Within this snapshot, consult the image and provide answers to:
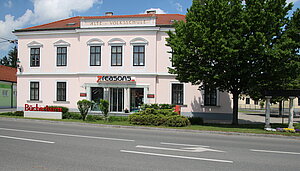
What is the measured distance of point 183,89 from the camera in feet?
76.9

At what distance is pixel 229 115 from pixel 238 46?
1018 cm

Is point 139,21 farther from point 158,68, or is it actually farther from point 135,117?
point 135,117

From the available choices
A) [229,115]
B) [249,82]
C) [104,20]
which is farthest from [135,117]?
[104,20]

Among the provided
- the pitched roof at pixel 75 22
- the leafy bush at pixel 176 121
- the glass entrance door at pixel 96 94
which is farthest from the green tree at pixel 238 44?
the glass entrance door at pixel 96 94

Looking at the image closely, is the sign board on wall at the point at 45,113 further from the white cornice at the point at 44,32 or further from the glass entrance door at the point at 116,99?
the white cornice at the point at 44,32

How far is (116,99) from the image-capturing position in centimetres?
2417

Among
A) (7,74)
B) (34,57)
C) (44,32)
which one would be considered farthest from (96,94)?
(7,74)

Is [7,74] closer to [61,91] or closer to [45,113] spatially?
[61,91]

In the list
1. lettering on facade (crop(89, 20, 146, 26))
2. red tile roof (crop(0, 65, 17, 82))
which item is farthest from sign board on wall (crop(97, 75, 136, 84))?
red tile roof (crop(0, 65, 17, 82))

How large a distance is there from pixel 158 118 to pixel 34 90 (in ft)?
54.2

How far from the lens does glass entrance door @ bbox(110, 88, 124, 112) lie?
78.9 feet

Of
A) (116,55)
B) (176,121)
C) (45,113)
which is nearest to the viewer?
Result: (176,121)

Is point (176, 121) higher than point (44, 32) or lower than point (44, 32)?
lower

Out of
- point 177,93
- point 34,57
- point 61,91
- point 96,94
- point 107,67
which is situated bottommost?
point 96,94
